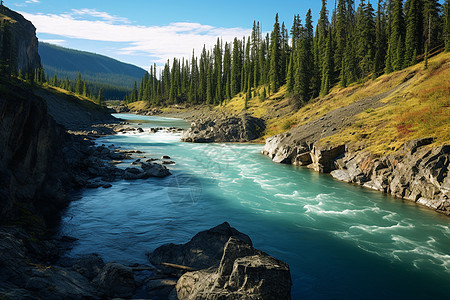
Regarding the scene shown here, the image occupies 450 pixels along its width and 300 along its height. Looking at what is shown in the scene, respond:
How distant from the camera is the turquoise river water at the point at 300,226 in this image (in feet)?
49.1

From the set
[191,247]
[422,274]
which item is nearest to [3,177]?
[191,247]

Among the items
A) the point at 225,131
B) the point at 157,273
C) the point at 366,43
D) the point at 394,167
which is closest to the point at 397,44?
the point at 366,43

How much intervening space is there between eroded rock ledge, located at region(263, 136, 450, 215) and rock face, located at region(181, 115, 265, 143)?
25976 millimetres

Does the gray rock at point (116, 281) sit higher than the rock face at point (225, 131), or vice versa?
the rock face at point (225, 131)

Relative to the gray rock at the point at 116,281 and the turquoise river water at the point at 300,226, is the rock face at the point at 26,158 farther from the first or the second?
the gray rock at the point at 116,281

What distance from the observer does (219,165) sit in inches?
1693

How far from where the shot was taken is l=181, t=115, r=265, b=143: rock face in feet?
212

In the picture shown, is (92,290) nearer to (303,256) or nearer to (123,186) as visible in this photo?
(303,256)

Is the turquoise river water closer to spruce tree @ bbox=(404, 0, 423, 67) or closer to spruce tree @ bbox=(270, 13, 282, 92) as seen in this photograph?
spruce tree @ bbox=(404, 0, 423, 67)

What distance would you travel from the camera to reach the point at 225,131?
2594 inches

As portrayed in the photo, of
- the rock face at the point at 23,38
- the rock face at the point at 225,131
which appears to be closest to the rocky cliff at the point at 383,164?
the rock face at the point at 225,131

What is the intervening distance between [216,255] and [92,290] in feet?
17.4

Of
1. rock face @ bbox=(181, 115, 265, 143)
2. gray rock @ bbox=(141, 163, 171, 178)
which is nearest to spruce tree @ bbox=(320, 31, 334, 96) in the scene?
rock face @ bbox=(181, 115, 265, 143)

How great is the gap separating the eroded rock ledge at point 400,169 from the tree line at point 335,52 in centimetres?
3274
